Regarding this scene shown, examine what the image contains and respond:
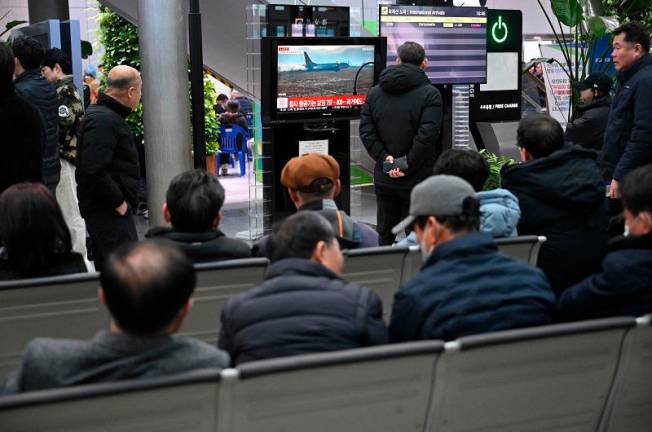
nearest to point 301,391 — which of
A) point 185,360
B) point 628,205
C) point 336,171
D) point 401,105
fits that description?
point 185,360

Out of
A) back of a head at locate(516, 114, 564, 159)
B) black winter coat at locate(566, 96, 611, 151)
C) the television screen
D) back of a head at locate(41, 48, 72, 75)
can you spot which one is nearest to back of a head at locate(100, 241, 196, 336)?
back of a head at locate(516, 114, 564, 159)

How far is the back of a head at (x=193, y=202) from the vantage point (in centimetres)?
345

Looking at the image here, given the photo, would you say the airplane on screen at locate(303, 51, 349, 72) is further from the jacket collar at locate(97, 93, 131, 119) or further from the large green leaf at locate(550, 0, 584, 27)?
the jacket collar at locate(97, 93, 131, 119)

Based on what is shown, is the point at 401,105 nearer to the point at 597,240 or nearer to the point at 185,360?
the point at 597,240

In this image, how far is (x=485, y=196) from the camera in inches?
157

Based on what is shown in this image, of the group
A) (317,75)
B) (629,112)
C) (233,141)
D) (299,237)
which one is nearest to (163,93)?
(317,75)

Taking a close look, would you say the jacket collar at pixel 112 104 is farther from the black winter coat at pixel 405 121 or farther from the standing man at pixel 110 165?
the black winter coat at pixel 405 121

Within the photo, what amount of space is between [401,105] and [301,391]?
14.5 ft

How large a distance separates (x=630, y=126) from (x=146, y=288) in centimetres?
409

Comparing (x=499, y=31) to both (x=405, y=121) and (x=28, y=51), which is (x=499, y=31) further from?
(x=28, y=51)

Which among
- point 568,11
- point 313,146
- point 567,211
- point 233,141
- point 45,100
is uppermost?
point 568,11

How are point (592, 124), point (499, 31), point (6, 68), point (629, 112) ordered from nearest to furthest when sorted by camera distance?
point (6, 68) → point (629, 112) → point (592, 124) → point (499, 31)

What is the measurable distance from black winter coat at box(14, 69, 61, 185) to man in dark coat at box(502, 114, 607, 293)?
116 inches

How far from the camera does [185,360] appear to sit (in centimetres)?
214
